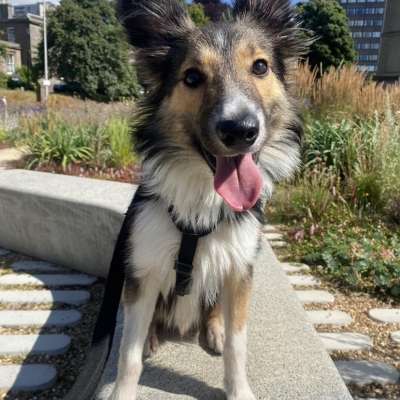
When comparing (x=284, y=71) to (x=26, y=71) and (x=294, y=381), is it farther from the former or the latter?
(x=26, y=71)

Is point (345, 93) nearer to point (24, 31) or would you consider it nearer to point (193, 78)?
point (193, 78)

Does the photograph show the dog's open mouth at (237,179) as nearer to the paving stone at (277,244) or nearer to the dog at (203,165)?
the dog at (203,165)

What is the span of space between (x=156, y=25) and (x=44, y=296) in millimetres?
2681

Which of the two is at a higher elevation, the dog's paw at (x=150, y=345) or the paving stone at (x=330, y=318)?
the dog's paw at (x=150, y=345)

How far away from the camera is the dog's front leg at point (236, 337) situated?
2199 mm

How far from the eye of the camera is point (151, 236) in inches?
91.4

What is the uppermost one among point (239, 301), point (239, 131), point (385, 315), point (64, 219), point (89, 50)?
point (89, 50)

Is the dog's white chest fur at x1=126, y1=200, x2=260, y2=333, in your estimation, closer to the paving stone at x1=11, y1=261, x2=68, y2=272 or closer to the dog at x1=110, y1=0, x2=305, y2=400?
the dog at x1=110, y1=0, x2=305, y2=400

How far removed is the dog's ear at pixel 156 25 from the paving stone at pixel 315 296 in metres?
2.57

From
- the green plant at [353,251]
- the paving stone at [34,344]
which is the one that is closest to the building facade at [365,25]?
the green plant at [353,251]

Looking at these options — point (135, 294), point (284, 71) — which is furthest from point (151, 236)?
point (284, 71)

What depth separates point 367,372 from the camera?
9.57 ft

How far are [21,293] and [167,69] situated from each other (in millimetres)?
2639

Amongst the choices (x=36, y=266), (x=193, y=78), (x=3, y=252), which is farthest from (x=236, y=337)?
(x=3, y=252)
